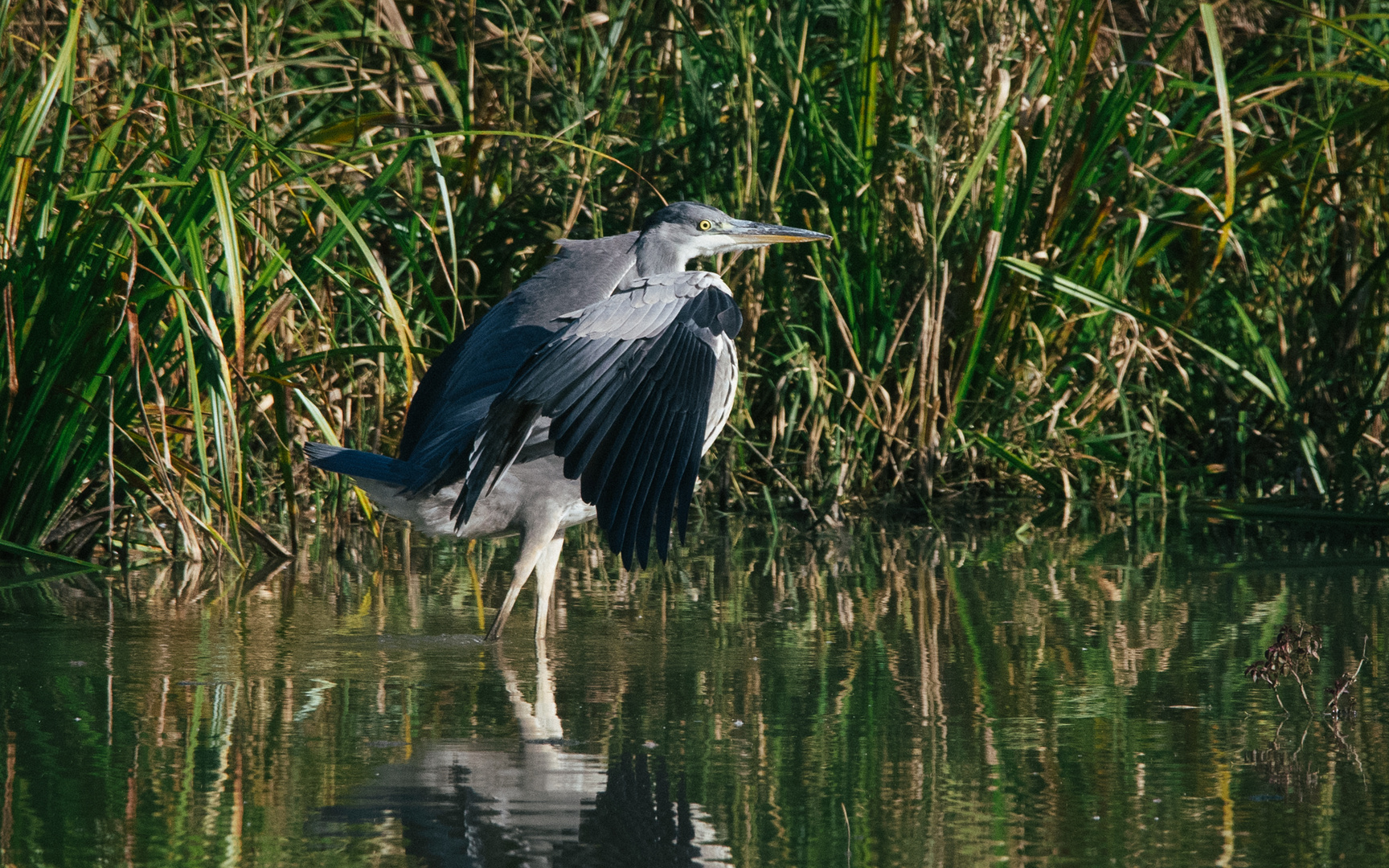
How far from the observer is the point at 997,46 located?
575 centimetres

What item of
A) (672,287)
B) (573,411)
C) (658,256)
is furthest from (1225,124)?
(573,411)

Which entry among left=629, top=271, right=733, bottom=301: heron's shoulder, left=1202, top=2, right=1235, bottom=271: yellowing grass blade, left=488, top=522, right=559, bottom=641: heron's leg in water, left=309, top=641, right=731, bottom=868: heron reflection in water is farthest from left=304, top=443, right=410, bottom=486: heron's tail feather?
left=1202, top=2, right=1235, bottom=271: yellowing grass blade

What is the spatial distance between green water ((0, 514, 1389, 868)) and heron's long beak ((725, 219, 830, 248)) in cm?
96

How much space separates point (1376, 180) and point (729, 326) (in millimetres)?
2884

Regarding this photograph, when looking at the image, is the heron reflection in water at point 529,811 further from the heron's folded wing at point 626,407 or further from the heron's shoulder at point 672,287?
the heron's shoulder at point 672,287

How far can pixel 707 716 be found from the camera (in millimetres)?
3055

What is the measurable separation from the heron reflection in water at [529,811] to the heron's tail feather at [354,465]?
1.02 meters

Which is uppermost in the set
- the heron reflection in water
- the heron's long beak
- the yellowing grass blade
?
the yellowing grass blade

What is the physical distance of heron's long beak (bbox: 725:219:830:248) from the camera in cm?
477

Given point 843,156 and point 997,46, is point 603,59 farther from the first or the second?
point 997,46

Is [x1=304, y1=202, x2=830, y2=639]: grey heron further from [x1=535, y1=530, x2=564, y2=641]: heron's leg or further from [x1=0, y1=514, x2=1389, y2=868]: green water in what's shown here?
[x1=0, y1=514, x2=1389, y2=868]: green water

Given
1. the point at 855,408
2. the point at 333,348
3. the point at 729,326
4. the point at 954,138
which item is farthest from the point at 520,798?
the point at 954,138

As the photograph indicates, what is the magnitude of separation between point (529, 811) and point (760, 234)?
268cm

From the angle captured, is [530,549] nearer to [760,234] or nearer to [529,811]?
[760,234]
